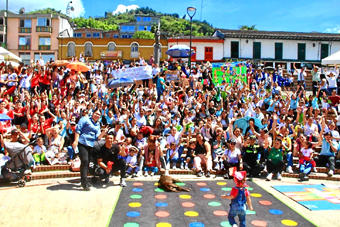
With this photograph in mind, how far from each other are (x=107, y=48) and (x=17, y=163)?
3880cm

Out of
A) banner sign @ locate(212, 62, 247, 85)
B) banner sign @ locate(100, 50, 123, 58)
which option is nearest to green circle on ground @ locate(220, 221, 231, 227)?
banner sign @ locate(212, 62, 247, 85)

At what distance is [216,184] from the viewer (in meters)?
8.44

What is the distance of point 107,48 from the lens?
45.0m

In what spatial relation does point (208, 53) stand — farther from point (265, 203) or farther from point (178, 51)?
point (265, 203)

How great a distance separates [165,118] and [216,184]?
3.93 meters

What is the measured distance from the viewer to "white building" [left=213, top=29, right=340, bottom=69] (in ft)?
130

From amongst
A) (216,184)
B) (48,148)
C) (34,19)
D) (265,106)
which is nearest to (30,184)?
(48,148)

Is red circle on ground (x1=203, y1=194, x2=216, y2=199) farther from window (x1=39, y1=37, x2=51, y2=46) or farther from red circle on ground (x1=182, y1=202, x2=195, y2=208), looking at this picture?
window (x1=39, y1=37, x2=51, y2=46)

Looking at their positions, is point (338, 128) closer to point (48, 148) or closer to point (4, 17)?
point (48, 148)

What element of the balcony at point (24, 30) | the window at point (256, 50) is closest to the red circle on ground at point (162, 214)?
the window at point (256, 50)

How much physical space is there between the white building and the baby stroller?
112ft

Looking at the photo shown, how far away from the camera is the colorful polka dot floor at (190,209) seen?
602 centimetres

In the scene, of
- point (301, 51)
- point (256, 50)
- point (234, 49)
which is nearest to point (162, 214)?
point (234, 49)

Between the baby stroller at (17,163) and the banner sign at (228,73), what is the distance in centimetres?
1156
